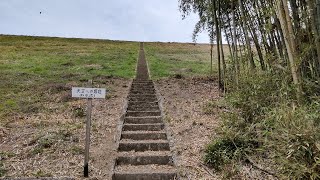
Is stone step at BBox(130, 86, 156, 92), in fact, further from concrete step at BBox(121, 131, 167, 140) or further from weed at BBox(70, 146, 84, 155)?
weed at BBox(70, 146, 84, 155)

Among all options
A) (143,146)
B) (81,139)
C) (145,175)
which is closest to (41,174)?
(145,175)

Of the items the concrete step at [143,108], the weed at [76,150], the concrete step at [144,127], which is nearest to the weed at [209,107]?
the concrete step at [143,108]

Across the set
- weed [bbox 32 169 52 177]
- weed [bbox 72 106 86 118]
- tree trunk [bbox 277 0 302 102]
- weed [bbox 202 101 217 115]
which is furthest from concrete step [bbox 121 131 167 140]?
tree trunk [bbox 277 0 302 102]

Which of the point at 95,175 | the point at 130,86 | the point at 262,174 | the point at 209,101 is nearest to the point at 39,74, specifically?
the point at 130,86

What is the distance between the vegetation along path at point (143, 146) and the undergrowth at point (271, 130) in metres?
0.89

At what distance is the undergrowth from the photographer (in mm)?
4453

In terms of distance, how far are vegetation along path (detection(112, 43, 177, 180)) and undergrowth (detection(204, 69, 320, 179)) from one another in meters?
0.89

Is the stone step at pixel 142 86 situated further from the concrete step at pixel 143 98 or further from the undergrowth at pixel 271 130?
the undergrowth at pixel 271 130

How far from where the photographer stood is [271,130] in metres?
5.24

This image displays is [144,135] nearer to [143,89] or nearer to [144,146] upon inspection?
[144,146]

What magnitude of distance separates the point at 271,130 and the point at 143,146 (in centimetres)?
287

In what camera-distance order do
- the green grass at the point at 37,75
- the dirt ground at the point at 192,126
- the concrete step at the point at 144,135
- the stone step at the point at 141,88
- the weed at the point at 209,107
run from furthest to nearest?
the stone step at the point at 141,88 → the green grass at the point at 37,75 → the weed at the point at 209,107 → the concrete step at the point at 144,135 → the dirt ground at the point at 192,126

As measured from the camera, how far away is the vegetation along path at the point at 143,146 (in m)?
6.02

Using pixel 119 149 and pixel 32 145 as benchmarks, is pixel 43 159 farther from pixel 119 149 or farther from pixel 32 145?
pixel 119 149
